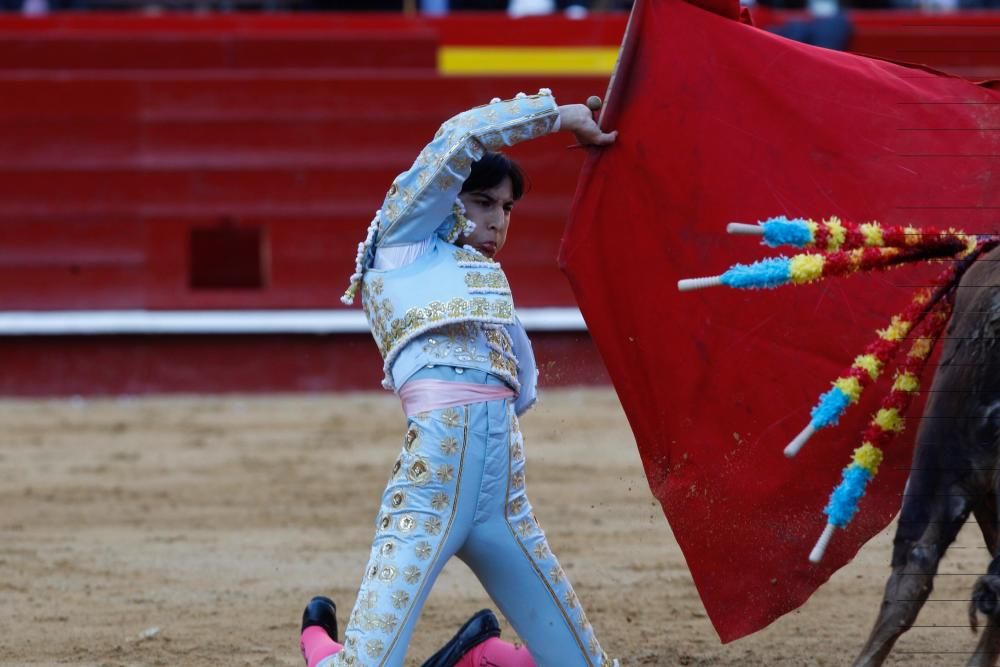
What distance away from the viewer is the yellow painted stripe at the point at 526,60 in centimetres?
741

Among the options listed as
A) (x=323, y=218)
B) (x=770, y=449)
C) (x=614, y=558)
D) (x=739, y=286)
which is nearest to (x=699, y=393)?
(x=770, y=449)

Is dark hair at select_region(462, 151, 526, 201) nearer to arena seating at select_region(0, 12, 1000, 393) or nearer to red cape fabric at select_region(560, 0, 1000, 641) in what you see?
red cape fabric at select_region(560, 0, 1000, 641)

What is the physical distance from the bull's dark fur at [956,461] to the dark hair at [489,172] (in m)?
0.86

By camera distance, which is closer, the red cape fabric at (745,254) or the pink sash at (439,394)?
the pink sash at (439,394)

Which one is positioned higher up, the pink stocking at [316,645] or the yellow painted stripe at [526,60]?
the yellow painted stripe at [526,60]

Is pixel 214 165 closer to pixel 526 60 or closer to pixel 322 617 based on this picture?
pixel 526 60

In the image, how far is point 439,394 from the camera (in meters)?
2.62

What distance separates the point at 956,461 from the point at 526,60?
4.94 metres

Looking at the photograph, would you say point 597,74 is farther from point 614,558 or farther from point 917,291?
point 917,291

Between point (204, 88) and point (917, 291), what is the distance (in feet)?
16.1

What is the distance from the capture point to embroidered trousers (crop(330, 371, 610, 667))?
8.43 feet

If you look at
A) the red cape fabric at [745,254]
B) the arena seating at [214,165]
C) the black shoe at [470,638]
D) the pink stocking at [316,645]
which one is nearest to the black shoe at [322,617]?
the pink stocking at [316,645]

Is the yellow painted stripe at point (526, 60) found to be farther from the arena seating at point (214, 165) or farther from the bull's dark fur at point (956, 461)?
the bull's dark fur at point (956, 461)

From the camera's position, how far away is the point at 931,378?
294cm
